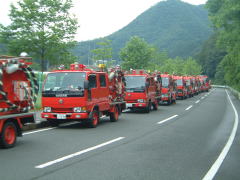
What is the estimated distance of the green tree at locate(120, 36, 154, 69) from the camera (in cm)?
5822

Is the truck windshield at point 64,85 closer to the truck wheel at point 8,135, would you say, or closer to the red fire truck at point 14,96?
the red fire truck at point 14,96

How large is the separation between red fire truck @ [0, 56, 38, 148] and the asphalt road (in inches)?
18.7

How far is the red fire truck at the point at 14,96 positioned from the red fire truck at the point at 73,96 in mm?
2605

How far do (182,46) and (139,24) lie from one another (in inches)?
937

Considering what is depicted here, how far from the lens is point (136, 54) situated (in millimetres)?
58000

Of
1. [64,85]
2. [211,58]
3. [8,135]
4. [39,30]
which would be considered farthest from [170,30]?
[8,135]

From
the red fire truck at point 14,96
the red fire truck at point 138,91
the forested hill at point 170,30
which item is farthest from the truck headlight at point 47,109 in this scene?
the forested hill at point 170,30

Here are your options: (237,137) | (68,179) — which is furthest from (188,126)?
(68,179)

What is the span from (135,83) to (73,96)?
867 centimetres


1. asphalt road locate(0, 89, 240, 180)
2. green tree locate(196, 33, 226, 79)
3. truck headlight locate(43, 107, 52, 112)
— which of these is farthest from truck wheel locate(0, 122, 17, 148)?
green tree locate(196, 33, 226, 79)

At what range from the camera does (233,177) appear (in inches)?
268

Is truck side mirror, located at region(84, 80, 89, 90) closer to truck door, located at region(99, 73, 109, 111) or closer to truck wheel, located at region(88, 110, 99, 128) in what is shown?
truck wheel, located at region(88, 110, 99, 128)

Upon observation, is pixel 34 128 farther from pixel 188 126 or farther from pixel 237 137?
pixel 237 137

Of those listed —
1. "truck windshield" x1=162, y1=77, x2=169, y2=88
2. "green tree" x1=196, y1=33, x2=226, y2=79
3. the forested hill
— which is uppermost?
the forested hill
